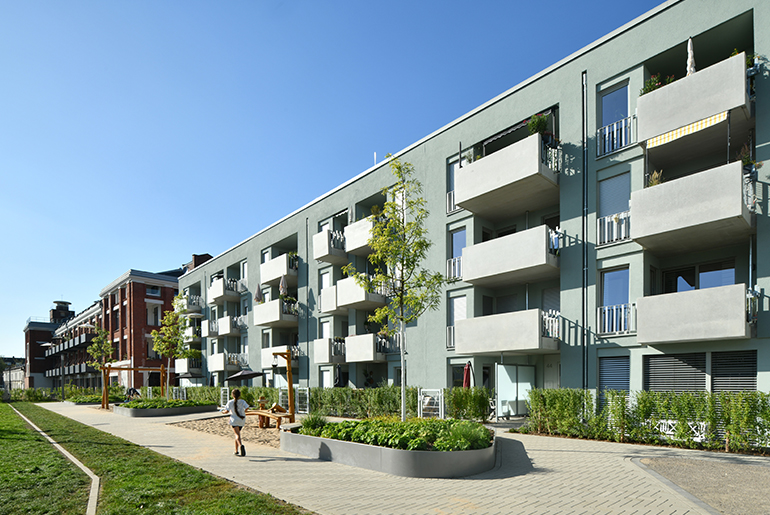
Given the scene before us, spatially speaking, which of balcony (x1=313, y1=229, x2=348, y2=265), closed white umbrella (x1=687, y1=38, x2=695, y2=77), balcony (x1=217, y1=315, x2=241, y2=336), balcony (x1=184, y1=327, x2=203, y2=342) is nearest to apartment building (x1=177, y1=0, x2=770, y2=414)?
closed white umbrella (x1=687, y1=38, x2=695, y2=77)

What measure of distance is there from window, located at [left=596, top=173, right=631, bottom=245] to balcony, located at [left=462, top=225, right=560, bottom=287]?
68.2 inches

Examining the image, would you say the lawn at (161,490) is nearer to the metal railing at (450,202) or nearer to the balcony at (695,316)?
the balcony at (695,316)

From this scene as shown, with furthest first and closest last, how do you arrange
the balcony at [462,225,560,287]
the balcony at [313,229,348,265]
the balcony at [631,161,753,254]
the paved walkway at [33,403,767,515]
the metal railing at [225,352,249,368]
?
the metal railing at [225,352,249,368] < the balcony at [313,229,348,265] < the balcony at [462,225,560,287] < the balcony at [631,161,753,254] < the paved walkway at [33,403,767,515]

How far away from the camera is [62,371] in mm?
81312

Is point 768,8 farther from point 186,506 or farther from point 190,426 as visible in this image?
point 190,426

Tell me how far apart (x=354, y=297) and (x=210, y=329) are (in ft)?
65.2

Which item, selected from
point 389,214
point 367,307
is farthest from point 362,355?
point 389,214

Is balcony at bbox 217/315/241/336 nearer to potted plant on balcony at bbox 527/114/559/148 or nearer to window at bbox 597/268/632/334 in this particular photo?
potted plant on balcony at bbox 527/114/559/148

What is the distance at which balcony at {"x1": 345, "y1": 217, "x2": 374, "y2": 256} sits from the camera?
26.4 m

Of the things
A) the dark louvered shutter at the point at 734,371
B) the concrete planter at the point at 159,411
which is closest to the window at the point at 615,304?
the dark louvered shutter at the point at 734,371

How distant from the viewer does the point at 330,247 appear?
93.9 feet

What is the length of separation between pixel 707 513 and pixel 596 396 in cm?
897

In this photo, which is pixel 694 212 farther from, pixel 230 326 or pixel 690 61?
pixel 230 326

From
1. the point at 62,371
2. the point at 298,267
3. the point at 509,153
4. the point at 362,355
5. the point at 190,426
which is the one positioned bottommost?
the point at 62,371
